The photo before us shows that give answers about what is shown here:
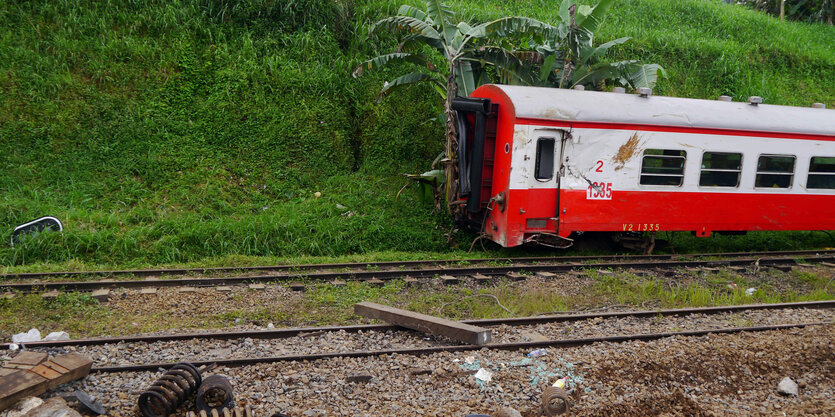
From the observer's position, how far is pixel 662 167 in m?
10.6

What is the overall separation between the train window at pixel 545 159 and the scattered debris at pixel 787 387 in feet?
17.4

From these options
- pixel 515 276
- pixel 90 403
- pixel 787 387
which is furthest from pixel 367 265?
pixel 787 387

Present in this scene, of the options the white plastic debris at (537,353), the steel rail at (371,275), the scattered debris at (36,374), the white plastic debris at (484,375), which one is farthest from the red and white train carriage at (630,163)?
the scattered debris at (36,374)

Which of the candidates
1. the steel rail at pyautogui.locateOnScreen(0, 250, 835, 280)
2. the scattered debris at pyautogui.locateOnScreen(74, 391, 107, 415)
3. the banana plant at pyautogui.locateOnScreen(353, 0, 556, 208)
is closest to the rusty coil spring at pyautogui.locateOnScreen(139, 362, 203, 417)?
the scattered debris at pyautogui.locateOnScreen(74, 391, 107, 415)

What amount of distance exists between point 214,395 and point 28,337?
10.3 feet

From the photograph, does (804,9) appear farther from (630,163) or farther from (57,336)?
(57,336)

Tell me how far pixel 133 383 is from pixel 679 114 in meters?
9.89

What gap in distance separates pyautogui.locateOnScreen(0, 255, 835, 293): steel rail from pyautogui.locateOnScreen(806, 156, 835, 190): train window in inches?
66.9

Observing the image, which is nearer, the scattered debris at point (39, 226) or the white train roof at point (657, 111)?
the scattered debris at point (39, 226)

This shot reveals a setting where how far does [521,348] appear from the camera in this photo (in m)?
6.25

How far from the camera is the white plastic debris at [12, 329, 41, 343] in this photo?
6.37m

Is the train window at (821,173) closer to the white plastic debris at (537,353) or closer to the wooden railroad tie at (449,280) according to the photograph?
the wooden railroad tie at (449,280)

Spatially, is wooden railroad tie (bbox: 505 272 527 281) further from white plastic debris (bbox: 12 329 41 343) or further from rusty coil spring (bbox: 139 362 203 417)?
white plastic debris (bbox: 12 329 41 343)

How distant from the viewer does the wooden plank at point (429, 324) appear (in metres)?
6.16
